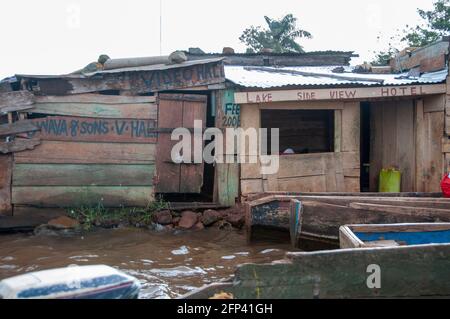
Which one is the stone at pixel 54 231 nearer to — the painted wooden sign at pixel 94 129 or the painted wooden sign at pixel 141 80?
the painted wooden sign at pixel 94 129

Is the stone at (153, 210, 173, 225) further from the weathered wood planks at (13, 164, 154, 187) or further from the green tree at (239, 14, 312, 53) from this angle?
the green tree at (239, 14, 312, 53)

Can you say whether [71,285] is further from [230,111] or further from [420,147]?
[420,147]

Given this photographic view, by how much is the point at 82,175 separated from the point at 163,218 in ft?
5.20

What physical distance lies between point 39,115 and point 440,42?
776cm

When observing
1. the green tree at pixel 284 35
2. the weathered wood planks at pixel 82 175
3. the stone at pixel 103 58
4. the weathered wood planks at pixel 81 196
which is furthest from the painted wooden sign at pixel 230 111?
the green tree at pixel 284 35

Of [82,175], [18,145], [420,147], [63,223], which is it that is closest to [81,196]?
[82,175]

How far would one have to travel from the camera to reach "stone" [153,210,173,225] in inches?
344

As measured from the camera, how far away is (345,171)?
9906 mm

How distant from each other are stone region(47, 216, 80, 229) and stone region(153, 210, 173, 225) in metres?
1.31

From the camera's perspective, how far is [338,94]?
929cm

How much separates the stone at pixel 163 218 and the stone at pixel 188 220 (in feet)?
0.66

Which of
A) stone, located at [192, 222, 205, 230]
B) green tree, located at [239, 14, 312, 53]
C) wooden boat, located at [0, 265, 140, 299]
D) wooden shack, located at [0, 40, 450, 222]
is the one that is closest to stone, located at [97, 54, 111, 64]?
wooden shack, located at [0, 40, 450, 222]

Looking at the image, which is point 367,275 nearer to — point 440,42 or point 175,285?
point 175,285
